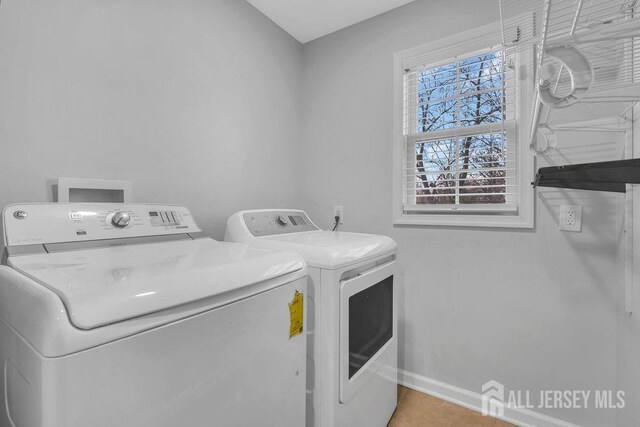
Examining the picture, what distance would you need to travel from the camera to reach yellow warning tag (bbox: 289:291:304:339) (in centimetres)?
96

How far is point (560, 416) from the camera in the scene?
4.92 feet

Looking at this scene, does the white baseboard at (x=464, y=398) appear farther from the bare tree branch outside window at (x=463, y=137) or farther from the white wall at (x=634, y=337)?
the bare tree branch outside window at (x=463, y=137)

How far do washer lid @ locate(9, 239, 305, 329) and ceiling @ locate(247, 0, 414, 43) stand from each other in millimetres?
1721

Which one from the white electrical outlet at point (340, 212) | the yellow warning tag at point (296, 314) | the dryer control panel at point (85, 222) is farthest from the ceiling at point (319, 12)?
the yellow warning tag at point (296, 314)

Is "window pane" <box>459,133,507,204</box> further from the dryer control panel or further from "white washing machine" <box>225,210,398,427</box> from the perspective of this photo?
the dryer control panel

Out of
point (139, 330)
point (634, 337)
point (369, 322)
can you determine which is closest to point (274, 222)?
point (369, 322)

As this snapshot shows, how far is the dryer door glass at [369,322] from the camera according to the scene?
4.11ft

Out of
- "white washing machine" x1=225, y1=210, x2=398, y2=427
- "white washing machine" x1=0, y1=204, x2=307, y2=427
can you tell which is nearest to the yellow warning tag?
"white washing machine" x1=0, y1=204, x2=307, y2=427

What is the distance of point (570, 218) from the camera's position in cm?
145

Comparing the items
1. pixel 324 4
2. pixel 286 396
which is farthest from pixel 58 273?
pixel 324 4

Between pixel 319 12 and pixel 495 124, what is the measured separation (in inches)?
53.3

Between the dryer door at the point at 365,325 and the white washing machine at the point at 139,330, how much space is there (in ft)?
0.71

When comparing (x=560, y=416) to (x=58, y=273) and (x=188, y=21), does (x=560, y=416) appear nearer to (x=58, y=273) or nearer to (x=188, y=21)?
(x=58, y=273)

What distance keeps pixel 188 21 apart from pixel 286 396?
1.83m
